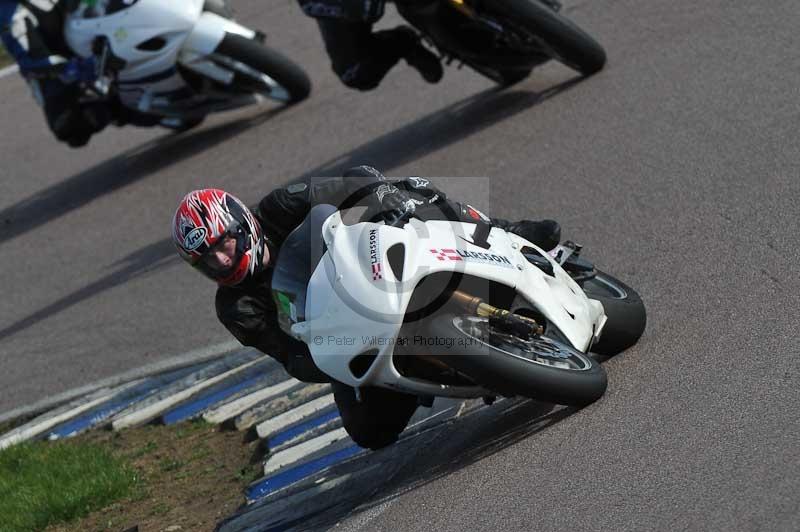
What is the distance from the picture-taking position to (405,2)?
29.1 ft

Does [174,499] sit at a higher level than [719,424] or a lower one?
lower

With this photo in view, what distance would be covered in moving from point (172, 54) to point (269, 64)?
84 cm

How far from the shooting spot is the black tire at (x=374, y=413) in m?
5.19

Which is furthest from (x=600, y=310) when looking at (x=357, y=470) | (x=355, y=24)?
(x=355, y=24)

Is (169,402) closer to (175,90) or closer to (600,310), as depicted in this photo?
(600,310)

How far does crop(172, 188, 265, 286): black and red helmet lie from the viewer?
5.09 m

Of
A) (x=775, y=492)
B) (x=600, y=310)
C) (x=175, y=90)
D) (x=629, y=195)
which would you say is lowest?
(x=175, y=90)

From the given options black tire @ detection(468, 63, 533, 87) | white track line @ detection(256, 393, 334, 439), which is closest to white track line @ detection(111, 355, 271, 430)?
white track line @ detection(256, 393, 334, 439)

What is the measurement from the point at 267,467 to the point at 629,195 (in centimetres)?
282

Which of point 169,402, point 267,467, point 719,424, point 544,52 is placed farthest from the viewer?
point 544,52

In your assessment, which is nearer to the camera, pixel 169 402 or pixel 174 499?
pixel 174 499

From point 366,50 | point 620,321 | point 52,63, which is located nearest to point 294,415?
point 620,321

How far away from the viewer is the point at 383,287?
4703 mm

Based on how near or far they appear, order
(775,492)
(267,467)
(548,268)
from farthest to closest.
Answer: (267,467) < (548,268) < (775,492)
